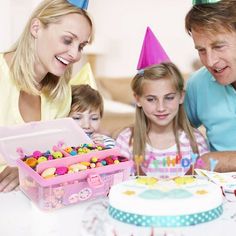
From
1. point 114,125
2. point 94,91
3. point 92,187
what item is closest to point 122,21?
point 114,125

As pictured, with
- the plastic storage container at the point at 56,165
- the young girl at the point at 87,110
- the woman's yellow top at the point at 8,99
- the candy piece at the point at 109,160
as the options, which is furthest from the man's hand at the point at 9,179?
the young girl at the point at 87,110

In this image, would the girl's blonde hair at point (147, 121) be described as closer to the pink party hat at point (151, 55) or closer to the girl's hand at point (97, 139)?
the pink party hat at point (151, 55)

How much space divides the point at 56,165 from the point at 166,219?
0.98 ft

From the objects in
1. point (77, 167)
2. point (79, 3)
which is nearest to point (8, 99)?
point (79, 3)

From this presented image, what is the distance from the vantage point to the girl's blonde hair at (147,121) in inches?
69.9

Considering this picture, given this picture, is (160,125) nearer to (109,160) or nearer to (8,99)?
(8,99)

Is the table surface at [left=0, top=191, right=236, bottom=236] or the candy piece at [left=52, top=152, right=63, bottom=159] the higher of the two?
the candy piece at [left=52, top=152, right=63, bottom=159]

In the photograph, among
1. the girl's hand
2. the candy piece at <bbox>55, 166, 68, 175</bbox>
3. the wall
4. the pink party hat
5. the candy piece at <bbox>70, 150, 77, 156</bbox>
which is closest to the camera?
the candy piece at <bbox>55, 166, 68, 175</bbox>

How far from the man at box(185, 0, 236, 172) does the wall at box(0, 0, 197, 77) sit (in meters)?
2.45

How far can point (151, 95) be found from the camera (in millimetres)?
1763

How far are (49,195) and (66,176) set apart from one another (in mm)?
60

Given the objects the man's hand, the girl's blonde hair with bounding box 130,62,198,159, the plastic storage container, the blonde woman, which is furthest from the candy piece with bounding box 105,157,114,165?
the girl's blonde hair with bounding box 130,62,198,159

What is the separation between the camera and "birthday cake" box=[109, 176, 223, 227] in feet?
2.98

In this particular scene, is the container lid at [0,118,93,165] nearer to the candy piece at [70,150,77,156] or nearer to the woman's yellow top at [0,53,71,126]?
the candy piece at [70,150,77,156]
